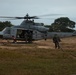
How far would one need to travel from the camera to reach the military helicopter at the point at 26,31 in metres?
39.1

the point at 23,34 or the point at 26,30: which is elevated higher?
the point at 26,30

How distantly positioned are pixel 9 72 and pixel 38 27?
2793 cm

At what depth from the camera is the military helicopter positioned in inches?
1539

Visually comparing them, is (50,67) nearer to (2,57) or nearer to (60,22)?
(2,57)

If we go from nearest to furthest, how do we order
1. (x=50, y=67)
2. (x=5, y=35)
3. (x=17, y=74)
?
(x=17, y=74) → (x=50, y=67) → (x=5, y=35)

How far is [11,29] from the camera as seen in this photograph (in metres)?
39.3

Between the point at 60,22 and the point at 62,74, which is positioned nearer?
the point at 62,74

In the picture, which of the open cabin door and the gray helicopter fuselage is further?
the open cabin door

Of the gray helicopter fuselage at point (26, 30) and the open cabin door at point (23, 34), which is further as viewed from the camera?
the open cabin door at point (23, 34)

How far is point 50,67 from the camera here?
14.3 metres

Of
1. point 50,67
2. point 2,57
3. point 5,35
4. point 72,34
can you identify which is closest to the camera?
point 50,67

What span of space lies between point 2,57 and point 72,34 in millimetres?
26513

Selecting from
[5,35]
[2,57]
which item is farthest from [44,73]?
[5,35]

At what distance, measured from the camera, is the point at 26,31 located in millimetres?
39812
